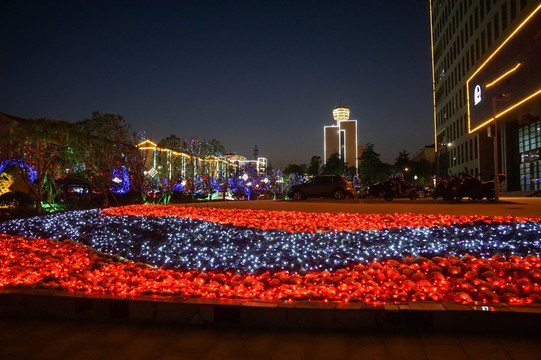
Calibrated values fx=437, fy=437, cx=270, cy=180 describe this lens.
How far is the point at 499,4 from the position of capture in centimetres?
3353

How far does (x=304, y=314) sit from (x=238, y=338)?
0.61 metres

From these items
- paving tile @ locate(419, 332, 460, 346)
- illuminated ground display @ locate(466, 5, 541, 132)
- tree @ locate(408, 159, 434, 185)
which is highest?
illuminated ground display @ locate(466, 5, 541, 132)

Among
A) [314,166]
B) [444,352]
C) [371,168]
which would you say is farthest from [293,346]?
[314,166]

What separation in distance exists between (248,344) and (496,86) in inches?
1396

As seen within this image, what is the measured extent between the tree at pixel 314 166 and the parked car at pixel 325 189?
68.5 metres

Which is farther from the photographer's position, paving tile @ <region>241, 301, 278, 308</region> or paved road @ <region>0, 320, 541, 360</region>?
paving tile @ <region>241, 301, 278, 308</region>

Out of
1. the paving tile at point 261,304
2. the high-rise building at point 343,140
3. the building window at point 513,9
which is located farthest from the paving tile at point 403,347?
the high-rise building at point 343,140

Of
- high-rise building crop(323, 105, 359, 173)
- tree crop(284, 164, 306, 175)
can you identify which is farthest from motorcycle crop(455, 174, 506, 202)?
high-rise building crop(323, 105, 359, 173)

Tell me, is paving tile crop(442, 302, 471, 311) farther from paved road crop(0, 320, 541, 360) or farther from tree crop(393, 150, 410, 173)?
tree crop(393, 150, 410, 173)

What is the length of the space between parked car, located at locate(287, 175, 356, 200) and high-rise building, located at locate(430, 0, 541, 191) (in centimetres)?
625

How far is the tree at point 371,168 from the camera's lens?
75.4 metres

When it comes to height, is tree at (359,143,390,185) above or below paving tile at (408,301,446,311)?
above

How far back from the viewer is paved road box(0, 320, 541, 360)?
3379mm

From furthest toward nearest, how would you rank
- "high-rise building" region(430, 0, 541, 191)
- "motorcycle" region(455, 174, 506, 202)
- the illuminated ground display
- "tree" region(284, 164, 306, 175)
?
"tree" region(284, 164, 306, 175) → "high-rise building" region(430, 0, 541, 191) → the illuminated ground display → "motorcycle" region(455, 174, 506, 202)
